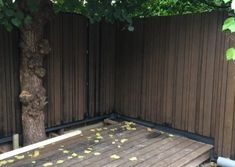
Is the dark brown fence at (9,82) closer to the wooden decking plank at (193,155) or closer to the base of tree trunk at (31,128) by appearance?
the base of tree trunk at (31,128)

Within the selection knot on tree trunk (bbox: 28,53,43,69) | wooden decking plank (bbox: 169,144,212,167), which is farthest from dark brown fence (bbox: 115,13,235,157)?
knot on tree trunk (bbox: 28,53,43,69)

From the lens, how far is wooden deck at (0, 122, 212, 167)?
335cm

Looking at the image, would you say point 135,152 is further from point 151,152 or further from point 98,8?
point 98,8

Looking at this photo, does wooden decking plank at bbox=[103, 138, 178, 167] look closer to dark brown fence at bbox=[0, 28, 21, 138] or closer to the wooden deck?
the wooden deck

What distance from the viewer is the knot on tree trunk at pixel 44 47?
3.88 m

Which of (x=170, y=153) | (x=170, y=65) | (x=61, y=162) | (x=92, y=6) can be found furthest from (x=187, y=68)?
(x=61, y=162)

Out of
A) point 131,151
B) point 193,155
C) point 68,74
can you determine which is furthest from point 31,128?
point 193,155

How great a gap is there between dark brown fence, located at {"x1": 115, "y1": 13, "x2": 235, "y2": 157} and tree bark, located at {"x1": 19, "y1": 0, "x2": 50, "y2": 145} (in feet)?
5.33

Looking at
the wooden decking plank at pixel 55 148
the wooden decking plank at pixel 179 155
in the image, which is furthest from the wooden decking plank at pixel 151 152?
the wooden decking plank at pixel 55 148

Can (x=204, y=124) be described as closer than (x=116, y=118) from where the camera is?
Yes

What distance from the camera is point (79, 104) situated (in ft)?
15.8

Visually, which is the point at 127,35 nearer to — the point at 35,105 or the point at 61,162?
the point at 35,105

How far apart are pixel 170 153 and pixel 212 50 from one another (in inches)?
60.0

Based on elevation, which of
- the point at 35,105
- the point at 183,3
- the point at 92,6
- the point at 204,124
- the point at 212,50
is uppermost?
the point at 183,3
